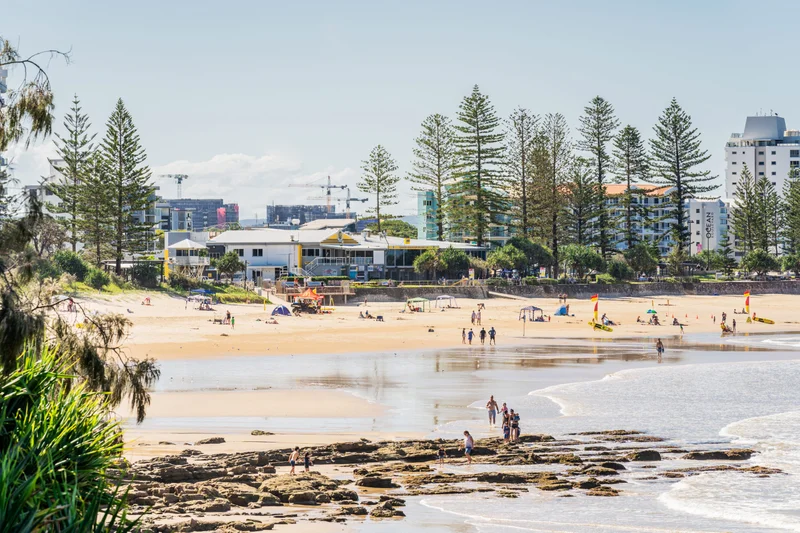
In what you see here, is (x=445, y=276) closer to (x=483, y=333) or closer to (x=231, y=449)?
(x=483, y=333)

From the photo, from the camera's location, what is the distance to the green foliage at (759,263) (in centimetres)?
7300

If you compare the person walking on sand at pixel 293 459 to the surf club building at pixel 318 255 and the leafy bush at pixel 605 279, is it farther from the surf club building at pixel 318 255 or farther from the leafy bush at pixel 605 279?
the leafy bush at pixel 605 279

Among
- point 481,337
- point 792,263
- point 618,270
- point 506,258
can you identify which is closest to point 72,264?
point 481,337

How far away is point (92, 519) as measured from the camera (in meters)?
6.20

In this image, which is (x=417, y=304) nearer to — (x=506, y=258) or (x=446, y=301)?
(x=446, y=301)

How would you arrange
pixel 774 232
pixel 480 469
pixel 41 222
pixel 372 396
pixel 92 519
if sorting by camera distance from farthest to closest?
pixel 774 232 < pixel 372 396 < pixel 480 469 < pixel 41 222 < pixel 92 519

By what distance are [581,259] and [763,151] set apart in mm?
76511

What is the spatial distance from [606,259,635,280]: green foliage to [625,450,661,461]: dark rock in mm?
49937

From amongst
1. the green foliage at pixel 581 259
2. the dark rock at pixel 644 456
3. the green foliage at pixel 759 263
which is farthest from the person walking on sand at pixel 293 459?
the green foliage at pixel 759 263

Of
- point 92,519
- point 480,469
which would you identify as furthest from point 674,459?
point 92,519

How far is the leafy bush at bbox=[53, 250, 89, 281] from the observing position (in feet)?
159

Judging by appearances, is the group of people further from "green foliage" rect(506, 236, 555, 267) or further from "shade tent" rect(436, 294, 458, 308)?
"green foliage" rect(506, 236, 555, 267)

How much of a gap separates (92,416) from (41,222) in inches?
119

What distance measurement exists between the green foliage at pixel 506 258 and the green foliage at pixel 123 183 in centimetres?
2176
